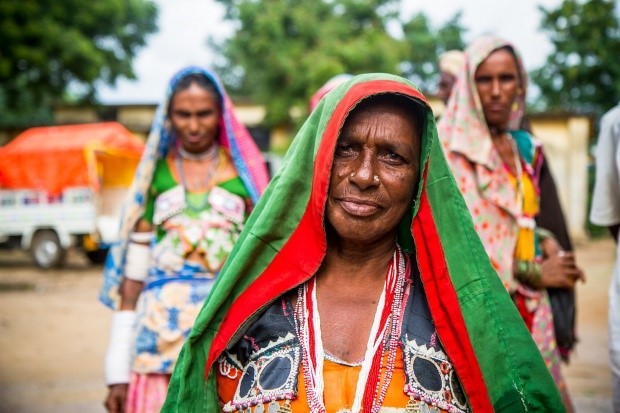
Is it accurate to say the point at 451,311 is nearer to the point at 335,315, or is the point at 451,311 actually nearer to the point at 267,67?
the point at 335,315

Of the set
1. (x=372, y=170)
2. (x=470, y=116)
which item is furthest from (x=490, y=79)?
(x=372, y=170)

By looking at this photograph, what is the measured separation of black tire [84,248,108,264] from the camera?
603 inches

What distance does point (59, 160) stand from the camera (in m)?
13.9

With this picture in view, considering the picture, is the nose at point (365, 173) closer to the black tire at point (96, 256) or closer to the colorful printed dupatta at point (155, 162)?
the colorful printed dupatta at point (155, 162)

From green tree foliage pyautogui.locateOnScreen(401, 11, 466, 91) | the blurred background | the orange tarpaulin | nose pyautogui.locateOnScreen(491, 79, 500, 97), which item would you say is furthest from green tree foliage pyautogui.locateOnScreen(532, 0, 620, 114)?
nose pyautogui.locateOnScreen(491, 79, 500, 97)

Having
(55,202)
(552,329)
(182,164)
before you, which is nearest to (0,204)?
(55,202)

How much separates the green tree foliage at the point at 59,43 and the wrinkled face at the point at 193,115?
1197 cm

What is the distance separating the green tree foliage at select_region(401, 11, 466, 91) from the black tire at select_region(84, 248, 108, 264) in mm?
16374

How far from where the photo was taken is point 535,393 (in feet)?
5.58

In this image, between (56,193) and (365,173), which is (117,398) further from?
(56,193)

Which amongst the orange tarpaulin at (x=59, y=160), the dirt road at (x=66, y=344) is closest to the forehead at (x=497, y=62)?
the dirt road at (x=66, y=344)

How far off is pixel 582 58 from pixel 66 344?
16.8 metres

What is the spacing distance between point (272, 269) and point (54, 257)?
13.8 meters

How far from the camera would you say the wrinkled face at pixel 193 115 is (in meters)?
3.21
